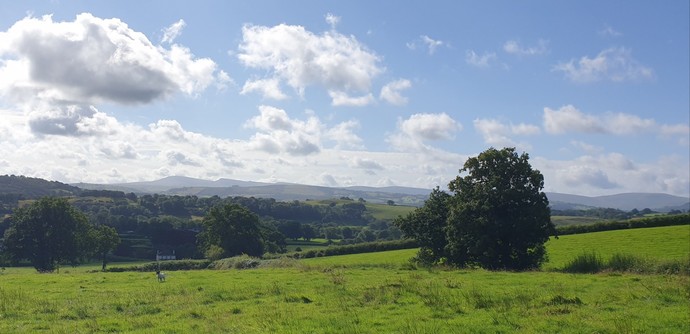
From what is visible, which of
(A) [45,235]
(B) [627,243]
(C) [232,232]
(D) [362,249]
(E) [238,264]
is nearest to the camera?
(E) [238,264]

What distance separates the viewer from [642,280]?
27.7m

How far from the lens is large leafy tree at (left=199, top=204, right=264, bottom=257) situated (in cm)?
7662

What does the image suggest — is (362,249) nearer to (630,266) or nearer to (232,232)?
(232,232)

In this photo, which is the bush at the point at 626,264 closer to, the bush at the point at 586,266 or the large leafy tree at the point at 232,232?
the bush at the point at 586,266

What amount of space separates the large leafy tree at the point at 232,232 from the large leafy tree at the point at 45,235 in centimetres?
1952

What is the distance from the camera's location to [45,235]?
7506 centimetres

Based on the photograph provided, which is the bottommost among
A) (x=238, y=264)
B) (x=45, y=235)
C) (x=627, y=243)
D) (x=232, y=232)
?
(x=45, y=235)

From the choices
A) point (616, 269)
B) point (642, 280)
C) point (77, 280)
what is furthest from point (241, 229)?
point (642, 280)

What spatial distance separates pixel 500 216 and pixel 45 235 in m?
64.9

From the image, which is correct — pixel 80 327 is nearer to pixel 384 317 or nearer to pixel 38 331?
pixel 38 331

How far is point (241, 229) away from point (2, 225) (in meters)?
79.0

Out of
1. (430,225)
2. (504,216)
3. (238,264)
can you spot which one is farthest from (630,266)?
(238,264)

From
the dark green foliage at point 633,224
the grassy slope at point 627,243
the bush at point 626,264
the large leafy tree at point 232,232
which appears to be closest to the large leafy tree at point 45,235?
the large leafy tree at point 232,232

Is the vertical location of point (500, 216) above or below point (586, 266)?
above
